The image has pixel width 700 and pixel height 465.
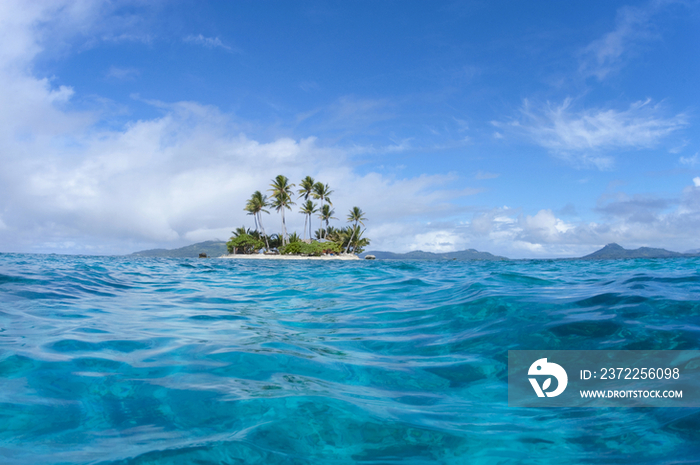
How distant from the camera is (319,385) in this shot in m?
2.91

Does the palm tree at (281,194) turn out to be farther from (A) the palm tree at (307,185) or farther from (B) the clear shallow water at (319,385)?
(B) the clear shallow water at (319,385)

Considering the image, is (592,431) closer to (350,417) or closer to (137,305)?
(350,417)

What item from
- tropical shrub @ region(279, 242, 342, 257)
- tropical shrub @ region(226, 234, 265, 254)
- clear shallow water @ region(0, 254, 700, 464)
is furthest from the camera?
tropical shrub @ region(226, 234, 265, 254)

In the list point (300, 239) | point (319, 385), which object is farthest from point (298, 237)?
point (319, 385)

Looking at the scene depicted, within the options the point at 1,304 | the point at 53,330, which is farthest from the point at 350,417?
the point at 1,304

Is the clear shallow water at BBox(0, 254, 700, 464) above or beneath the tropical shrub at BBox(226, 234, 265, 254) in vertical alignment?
beneath

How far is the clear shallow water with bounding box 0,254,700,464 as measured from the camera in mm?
2012

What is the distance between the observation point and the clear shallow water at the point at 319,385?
201 cm

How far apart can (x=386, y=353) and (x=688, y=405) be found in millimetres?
2527

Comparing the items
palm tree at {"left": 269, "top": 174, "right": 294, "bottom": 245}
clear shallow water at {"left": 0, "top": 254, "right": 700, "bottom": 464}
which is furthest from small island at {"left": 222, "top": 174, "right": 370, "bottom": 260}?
clear shallow water at {"left": 0, "top": 254, "right": 700, "bottom": 464}

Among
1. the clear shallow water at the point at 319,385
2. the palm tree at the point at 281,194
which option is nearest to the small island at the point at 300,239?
the palm tree at the point at 281,194

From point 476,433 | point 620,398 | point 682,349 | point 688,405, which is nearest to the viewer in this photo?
point 476,433

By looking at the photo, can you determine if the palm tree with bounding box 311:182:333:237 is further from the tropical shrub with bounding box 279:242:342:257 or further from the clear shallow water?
the clear shallow water

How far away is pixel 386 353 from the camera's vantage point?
415 cm
